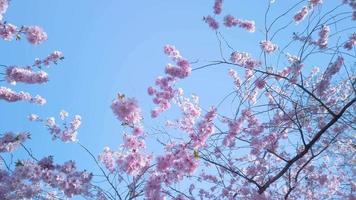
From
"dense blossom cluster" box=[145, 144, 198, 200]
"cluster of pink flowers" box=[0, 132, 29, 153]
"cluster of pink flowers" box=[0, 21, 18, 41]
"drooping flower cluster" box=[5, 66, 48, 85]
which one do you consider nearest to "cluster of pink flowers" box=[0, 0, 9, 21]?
"cluster of pink flowers" box=[0, 21, 18, 41]

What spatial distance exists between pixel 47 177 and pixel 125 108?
136cm

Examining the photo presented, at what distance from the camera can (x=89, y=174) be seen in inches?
237

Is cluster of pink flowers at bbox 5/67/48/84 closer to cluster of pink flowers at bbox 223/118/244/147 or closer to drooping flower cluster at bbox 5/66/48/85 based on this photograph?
drooping flower cluster at bbox 5/66/48/85

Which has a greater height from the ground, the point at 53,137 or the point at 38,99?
the point at 38,99

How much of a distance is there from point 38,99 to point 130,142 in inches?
150

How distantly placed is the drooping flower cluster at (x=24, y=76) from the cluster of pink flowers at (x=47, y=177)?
1.55 metres

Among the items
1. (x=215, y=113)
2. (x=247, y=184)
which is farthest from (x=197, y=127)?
(x=247, y=184)

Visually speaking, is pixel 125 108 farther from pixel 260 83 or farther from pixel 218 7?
pixel 218 7

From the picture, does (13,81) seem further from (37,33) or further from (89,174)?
(89,174)

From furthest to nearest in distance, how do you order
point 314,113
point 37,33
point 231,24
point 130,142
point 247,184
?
point 231,24
point 247,184
point 314,113
point 37,33
point 130,142

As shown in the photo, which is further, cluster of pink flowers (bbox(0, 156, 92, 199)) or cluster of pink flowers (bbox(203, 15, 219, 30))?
cluster of pink flowers (bbox(203, 15, 219, 30))

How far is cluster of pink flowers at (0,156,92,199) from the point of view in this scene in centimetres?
542

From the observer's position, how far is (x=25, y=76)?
Answer: 689 cm

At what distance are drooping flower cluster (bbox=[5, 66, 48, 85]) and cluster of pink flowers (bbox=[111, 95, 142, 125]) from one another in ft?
7.31
